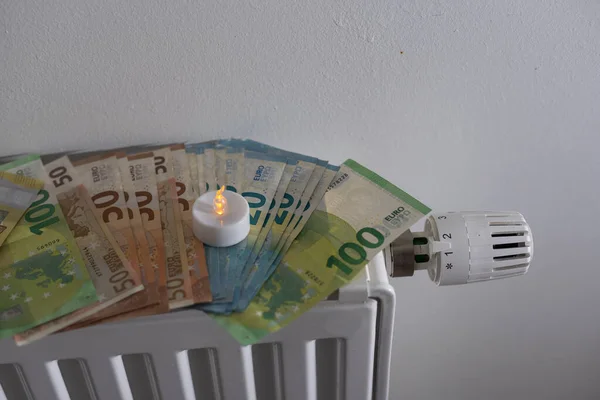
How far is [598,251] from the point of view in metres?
0.76

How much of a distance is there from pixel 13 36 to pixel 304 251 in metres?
0.29

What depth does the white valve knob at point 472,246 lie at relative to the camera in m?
0.54

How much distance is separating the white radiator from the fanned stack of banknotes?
0.03 m

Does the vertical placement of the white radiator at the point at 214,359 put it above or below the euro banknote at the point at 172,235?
below

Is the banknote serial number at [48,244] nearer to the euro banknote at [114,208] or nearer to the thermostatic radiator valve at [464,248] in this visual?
the euro banknote at [114,208]

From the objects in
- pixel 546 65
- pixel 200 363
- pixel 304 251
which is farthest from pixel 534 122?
pixel 200 363

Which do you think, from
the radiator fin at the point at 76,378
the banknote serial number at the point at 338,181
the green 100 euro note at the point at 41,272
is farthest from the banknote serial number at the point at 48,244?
the banknote serial number at the point at 338,181

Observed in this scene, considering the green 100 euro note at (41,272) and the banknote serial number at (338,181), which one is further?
the banknote serial number at (338,181)

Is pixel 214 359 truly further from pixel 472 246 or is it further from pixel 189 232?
pixel 472 246

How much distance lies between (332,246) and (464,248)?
0.12 m

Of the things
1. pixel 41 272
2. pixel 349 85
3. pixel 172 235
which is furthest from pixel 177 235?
pixel 349 85

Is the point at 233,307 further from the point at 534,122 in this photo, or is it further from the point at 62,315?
the point at 534,122

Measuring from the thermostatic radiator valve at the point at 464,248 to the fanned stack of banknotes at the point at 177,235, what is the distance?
0.03 meters

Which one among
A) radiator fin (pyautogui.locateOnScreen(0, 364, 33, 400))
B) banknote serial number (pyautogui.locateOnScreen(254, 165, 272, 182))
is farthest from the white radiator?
banknote serial number (pyautogui.locateOnScreen(254, 165, 272, 182))
